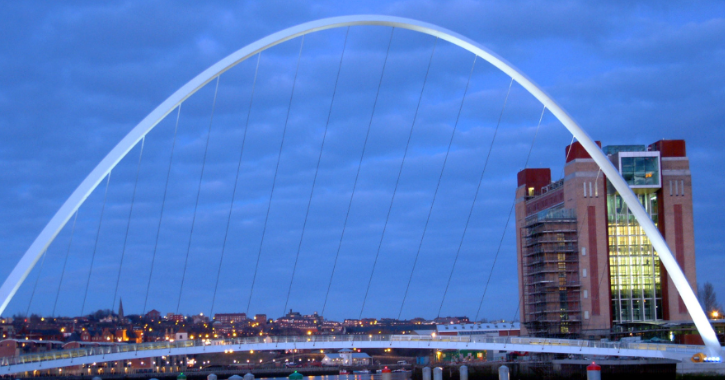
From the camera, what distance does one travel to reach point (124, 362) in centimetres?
9294

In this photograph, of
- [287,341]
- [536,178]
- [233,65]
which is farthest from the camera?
[536,178]

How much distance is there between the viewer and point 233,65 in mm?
39938

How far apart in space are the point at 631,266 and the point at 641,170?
9254 millimetres

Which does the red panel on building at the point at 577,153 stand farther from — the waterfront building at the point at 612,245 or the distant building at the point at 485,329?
the distant building at the point at 485,329

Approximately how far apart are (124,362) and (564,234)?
52.2 metres

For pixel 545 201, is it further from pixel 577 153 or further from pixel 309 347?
pixel 309 347

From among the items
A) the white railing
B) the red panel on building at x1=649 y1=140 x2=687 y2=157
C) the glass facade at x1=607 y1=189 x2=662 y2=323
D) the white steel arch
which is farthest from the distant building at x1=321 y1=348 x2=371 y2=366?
the white steel arch

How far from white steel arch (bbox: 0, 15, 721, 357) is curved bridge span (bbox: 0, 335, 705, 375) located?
4.13 metres

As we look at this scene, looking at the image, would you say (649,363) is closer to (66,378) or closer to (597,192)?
(597,192)

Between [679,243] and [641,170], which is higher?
[641,170]

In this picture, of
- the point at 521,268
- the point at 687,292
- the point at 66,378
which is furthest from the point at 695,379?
the point at 66,378

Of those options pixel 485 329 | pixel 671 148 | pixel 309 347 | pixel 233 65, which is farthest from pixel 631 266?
pixel 233 65

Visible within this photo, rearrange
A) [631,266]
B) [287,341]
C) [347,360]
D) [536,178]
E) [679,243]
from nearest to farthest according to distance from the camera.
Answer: [287,341] < [679,243] < [631,266] < [536,178] < [347,360]

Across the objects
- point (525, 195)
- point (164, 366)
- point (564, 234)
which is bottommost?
point (164, 366)
